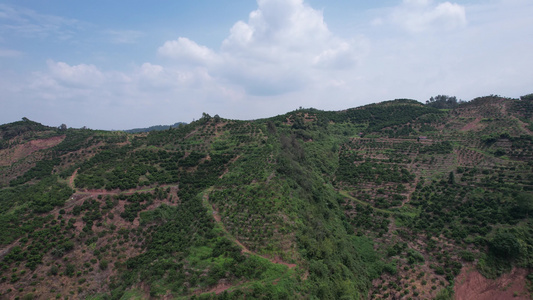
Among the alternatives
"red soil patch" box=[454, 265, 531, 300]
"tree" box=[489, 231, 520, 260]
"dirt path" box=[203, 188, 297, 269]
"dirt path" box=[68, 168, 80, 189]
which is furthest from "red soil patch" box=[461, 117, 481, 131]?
"dirt path" box=[68, 168, 80, 189]

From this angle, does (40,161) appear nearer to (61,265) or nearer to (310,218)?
(61,265)

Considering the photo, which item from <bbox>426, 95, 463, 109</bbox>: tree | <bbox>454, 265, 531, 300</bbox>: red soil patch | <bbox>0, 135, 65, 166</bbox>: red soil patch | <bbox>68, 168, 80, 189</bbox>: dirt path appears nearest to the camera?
<bbox>454, 265, 531, 300</bbox>: red soil patch

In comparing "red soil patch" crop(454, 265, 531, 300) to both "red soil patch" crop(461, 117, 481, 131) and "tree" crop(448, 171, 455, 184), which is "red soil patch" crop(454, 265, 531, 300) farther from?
"red soil patch" crop(461, 117, 481, 131)

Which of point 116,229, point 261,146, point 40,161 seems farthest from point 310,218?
point 40,161

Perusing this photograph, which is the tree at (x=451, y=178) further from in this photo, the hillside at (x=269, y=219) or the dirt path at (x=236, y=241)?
the dirt path at (x=236, y=241)

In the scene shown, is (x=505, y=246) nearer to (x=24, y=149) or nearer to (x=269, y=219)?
(x=269, y=219)

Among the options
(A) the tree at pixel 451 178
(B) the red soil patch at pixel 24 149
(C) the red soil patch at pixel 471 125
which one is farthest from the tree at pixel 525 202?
(B) the red soil patch at pixel 24 149

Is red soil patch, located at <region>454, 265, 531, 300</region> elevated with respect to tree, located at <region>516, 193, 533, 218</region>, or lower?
lower

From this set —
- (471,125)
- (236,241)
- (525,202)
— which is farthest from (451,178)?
(236,241)
